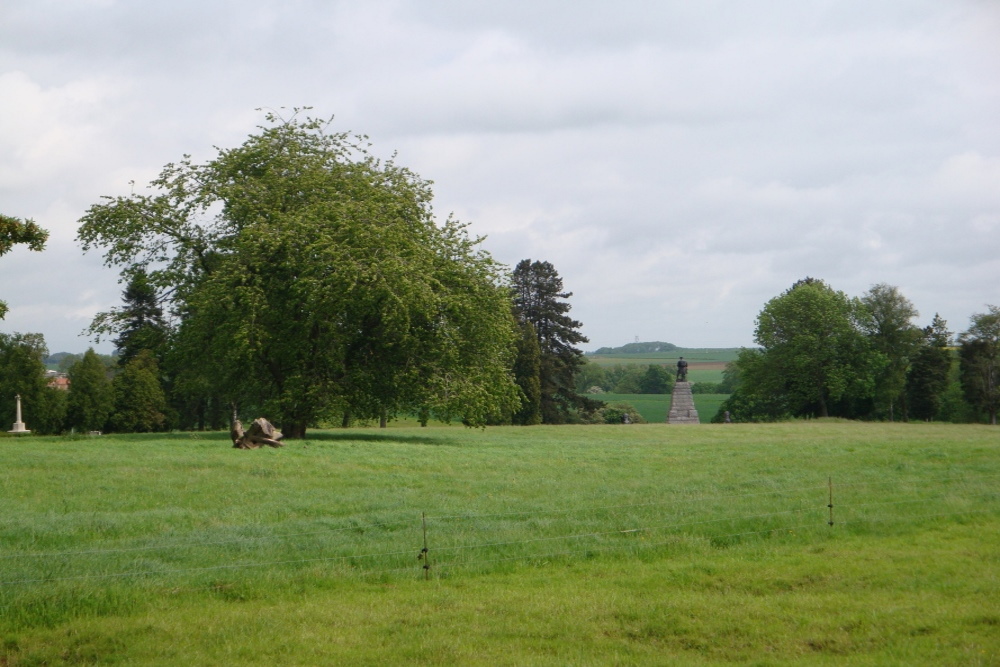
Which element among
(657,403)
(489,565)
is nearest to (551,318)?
(657,403)

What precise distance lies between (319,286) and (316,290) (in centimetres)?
31

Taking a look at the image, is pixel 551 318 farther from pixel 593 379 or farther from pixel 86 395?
pixel 593 379

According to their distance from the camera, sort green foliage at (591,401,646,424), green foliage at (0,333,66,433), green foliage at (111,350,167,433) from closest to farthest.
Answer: green foliage at (111,350,167,433) < green foliage at (0,333,66,433) < green foliage at (591,401,646,424)

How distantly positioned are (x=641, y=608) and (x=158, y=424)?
67936 mm

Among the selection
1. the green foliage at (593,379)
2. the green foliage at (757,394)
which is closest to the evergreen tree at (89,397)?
the green foliage at (757,394)

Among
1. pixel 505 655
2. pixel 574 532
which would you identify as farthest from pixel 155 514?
pixel 505 655

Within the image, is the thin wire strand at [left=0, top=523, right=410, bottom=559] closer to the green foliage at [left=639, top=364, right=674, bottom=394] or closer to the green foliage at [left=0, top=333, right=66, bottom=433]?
the green foliage at [left=0, top=333, right=66, bottom=433]

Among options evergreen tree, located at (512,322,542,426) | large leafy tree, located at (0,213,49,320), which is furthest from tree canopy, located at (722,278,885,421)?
large leafy tree, located at (0,213,49,320)

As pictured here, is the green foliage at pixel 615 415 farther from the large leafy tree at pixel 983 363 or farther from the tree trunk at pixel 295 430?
the tree trunk at pixel 295 430

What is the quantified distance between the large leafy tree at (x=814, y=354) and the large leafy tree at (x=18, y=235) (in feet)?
271

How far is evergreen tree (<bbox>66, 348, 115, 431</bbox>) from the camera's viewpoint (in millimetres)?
77062

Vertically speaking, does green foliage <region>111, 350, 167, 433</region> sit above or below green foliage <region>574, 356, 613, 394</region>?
below

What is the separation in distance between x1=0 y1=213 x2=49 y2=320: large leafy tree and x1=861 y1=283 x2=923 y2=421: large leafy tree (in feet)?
280

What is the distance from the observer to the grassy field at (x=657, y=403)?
138 metres
